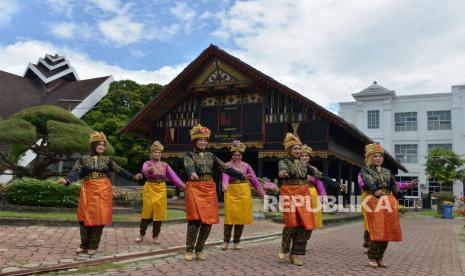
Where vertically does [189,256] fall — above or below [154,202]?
below

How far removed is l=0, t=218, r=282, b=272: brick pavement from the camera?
5914 mm

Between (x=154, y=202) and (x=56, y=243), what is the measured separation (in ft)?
5.80

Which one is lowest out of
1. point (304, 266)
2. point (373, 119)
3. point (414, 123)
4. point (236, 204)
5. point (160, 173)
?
point (304, 266)

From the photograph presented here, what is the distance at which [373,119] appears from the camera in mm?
43094

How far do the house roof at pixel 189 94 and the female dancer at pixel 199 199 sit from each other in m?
13.4

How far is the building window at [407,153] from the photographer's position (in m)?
41.3

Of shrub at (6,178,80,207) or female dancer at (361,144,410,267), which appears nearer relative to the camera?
female dancer at (361,144,410,267)

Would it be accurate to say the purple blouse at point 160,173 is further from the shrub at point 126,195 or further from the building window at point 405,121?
the building window at point 405,121

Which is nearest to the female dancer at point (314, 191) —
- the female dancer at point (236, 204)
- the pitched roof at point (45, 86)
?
the female dancer at point (236, 204)

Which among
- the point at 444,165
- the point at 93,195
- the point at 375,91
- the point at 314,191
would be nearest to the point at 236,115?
the point at 314,191

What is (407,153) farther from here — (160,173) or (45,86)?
(160,173)

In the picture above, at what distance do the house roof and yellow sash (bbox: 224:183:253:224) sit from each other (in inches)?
475

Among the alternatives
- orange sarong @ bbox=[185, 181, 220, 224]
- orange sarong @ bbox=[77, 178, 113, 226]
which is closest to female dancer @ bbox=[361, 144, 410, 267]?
orange sarong @ bbox=[185, 181, 220, 224]

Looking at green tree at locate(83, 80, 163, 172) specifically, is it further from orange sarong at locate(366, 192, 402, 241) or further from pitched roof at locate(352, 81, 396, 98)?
orange sarong at locate(366, 192, 402, 241)
